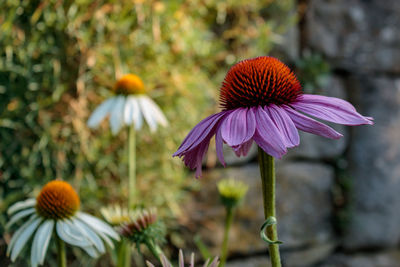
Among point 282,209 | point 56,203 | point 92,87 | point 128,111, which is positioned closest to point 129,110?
point 128,111

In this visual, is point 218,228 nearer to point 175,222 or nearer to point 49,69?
point 175,222

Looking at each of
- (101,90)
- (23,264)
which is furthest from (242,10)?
(23,264)

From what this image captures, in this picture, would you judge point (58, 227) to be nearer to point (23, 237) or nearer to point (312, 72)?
point (23, 237)

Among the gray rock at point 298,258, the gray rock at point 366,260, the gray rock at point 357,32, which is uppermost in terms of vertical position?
the gray rock at point 357,32

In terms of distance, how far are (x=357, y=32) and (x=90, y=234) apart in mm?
1717

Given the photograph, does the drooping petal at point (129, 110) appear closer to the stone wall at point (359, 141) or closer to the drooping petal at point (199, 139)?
the drooping petal at point (199, 139)

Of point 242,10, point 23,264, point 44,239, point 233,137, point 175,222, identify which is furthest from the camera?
point 242,10

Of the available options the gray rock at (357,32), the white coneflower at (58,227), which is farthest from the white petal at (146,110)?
the gray rock at (357,32)

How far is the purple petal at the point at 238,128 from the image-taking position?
0.45 metres

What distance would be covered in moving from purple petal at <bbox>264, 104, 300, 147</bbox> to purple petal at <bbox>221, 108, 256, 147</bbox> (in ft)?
0.08

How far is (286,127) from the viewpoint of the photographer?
1.53 ft

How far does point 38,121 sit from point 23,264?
16.5 inches

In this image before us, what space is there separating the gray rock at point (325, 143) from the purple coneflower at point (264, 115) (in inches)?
54.9

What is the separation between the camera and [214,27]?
187 cm
